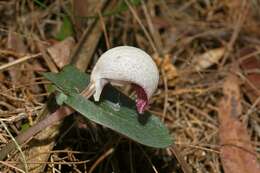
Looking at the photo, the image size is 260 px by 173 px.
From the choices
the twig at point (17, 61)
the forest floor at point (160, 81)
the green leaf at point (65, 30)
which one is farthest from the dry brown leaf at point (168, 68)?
the twig at point (17, 61)

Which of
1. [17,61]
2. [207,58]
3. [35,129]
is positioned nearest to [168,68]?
[207,58]

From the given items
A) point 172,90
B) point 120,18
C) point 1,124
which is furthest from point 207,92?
point 1,124

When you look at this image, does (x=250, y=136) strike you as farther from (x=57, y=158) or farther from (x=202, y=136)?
(x=57, y=158)

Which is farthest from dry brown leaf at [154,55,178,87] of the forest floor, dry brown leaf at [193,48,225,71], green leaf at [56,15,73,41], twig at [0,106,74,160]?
twig at [0,106,74,160]

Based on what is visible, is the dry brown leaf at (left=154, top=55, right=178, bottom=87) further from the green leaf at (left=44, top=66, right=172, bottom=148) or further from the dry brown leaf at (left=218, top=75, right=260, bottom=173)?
the green leaf at (left=44, top=66, right=172, bottom=148)

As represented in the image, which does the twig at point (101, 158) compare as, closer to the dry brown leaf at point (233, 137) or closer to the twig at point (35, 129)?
the twig at point (35, 129)

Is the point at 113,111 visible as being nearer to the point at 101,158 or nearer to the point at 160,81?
the point at 101,158
